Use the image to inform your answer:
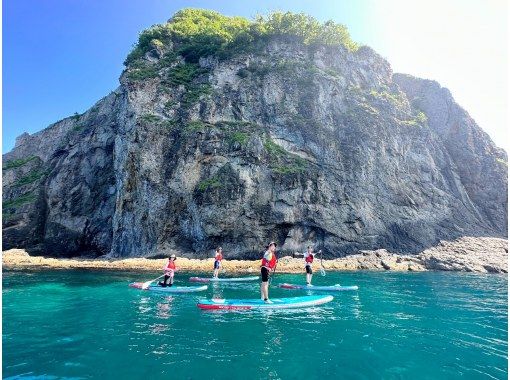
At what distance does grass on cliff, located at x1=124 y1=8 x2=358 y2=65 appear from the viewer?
56344 millimetres

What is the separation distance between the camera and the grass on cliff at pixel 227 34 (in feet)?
185

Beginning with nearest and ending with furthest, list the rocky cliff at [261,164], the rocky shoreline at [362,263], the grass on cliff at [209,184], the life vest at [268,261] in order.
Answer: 1. the life vest at [268,261]
2. the rocky shoreline at [362,263]
3. the grass on cliff at [209,184]
4. the rocky cliff at [261,164]

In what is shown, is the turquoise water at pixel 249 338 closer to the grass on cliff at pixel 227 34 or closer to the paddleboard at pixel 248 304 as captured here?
the paddleboard at pixel 248 304

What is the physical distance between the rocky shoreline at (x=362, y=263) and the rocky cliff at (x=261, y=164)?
2.08 m

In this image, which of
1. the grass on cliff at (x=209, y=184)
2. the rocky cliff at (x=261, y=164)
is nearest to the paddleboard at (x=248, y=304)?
the rocky cliff at (x=261, y=164)

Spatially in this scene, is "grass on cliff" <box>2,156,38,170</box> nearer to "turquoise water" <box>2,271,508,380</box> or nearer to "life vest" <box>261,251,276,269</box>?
"turquoise water" <box>2,271,508,380</box>

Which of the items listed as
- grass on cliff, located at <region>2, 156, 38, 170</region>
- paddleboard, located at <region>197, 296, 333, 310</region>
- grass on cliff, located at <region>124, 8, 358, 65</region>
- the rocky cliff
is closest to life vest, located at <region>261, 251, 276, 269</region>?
paddleboard, located at <region>197, 296, 333, 310</region>

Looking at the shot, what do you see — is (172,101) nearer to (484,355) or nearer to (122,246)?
(122,246)

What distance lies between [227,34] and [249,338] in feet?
183

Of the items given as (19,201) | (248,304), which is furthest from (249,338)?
(19,201)

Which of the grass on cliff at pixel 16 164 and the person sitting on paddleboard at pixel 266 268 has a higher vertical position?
the grass on cliff at pixel 16 164

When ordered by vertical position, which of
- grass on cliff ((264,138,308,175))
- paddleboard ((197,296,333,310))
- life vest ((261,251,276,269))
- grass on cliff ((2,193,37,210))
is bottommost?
paddleboard ((197,296,333,310))

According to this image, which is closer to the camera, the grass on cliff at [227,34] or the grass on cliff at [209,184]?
the grass on cliff at [209,184]

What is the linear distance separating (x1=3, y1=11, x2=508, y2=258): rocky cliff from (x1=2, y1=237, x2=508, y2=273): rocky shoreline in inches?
82.0
